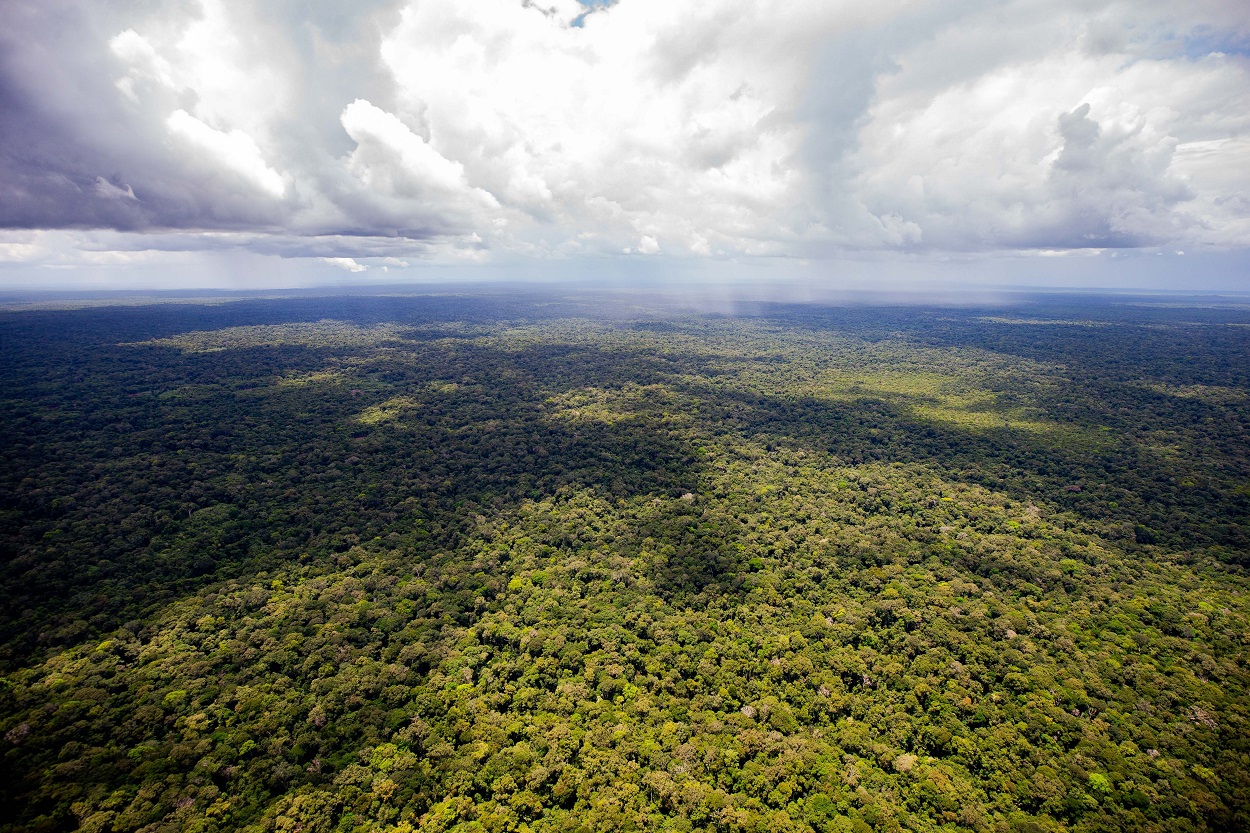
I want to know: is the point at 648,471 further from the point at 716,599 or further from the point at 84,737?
the point at 84,737

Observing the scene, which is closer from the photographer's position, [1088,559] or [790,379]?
[1088,559]

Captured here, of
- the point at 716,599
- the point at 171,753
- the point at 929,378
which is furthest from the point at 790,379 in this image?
the point at 171,753

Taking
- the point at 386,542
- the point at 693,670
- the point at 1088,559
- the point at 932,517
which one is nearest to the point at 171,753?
the point at 386,542

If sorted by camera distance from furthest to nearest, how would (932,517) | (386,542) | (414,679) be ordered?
(932,517) → (386,542) → (414,679)

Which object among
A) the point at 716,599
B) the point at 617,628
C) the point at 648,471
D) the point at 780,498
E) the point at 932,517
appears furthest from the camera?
the point at 648,471

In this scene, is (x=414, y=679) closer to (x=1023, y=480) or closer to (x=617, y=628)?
(x=617, y=628)

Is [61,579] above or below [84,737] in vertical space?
above
